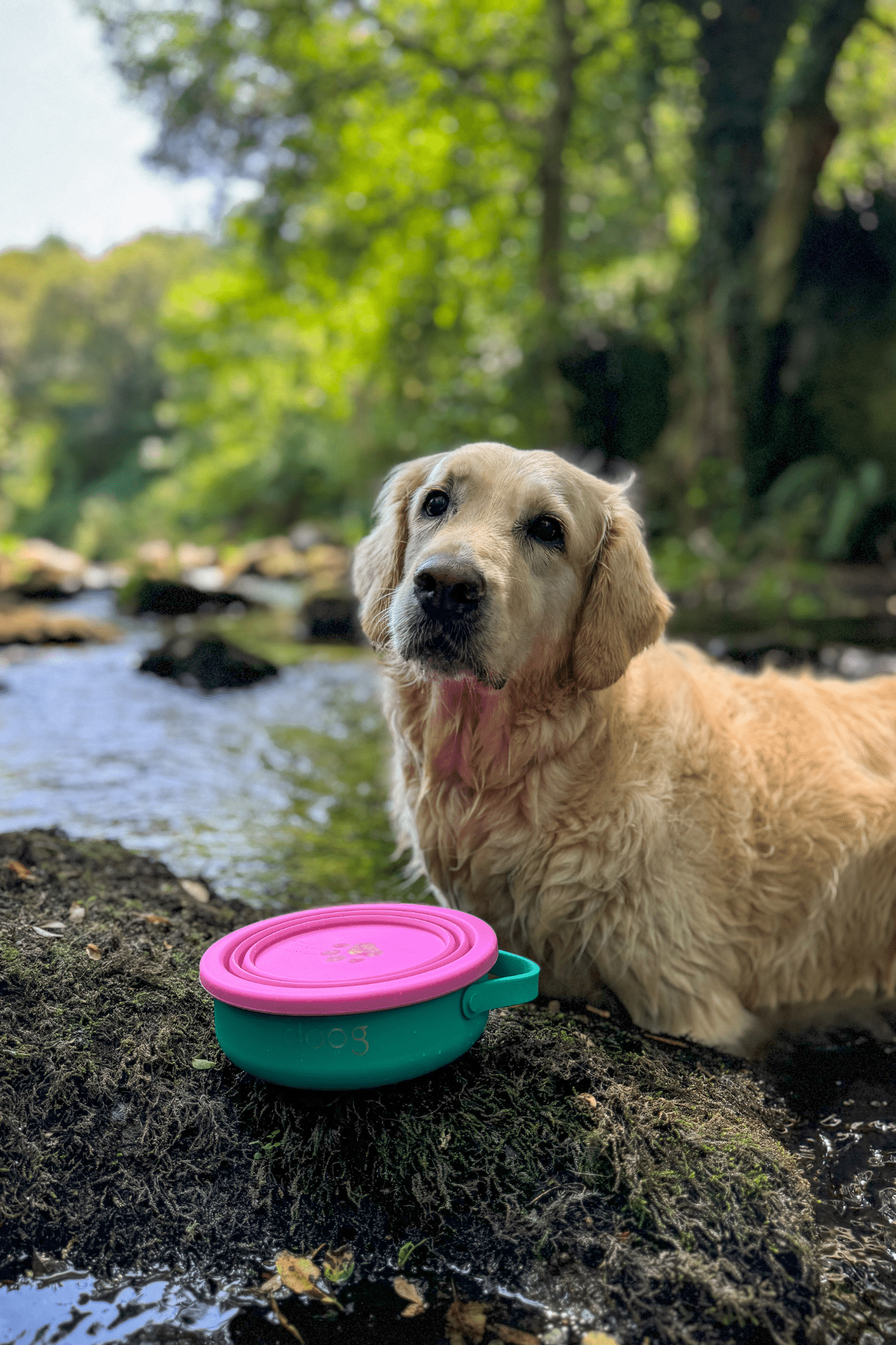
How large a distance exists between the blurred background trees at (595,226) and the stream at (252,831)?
5853 mm


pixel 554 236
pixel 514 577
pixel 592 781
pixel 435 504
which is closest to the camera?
pixel 514 577

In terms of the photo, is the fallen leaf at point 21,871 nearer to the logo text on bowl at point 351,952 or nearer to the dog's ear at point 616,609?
the logo text on bowl at point 351,952

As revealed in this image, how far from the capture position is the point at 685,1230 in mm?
1729

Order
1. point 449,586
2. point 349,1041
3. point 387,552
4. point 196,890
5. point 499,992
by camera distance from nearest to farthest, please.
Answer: point 349,1041 < point 499,992 < point 449,586 < point 387,552 < point 196,890

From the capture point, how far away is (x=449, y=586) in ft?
7.46

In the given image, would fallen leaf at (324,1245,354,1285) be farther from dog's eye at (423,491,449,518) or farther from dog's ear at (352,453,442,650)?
dog's eye at (423,491,449,518)

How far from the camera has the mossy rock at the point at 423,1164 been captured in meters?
1.67

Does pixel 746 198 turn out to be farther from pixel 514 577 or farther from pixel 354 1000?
pixel 354 1000

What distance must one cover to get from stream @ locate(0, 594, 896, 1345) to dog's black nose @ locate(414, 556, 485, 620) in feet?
4.69

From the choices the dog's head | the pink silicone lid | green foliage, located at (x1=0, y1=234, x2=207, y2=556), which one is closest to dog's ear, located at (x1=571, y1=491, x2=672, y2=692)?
the dog's head

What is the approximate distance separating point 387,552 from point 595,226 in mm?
18890

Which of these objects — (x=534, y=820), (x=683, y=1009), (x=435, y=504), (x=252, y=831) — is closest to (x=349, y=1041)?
(x=534, y=820)

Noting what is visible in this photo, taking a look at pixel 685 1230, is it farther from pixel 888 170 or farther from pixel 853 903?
pixel 888 170

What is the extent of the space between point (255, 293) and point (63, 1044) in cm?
1919
